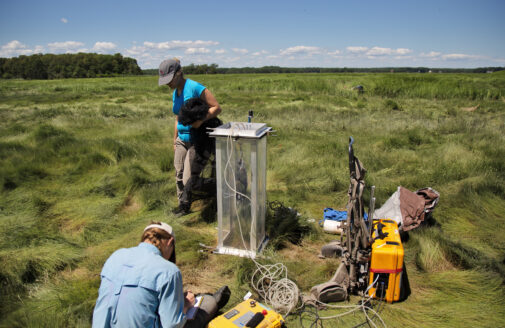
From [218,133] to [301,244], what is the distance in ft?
5.29

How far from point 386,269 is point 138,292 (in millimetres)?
1977

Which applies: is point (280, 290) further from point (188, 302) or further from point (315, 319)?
point (188, 302)

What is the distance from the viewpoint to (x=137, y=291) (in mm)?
1689

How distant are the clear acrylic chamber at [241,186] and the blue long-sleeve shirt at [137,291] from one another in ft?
5.03

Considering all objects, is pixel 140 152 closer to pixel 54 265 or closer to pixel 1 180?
pixel 1 180

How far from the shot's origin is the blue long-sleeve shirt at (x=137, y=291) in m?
1.69

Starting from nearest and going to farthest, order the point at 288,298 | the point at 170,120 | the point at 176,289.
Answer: the point at 176,289 < the point at 288,298 < the point at 170,120

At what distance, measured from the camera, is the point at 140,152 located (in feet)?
23.0

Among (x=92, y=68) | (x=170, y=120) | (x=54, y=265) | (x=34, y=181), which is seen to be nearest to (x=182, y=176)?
(x=54, y=265)

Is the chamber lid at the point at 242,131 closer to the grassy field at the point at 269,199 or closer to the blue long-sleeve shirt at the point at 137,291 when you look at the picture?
the grassy field at the point at 269,199

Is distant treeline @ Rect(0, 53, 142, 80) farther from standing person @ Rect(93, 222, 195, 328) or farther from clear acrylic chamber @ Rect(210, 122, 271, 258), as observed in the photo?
standing person @ Rect(93, 222, 195, 328)

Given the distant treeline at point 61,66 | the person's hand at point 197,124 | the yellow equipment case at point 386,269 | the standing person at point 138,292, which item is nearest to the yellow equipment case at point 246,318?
the standing person at point 138,292

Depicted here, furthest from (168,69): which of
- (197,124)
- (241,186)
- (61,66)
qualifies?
(61,66)

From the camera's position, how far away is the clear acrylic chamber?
10.3 feet
